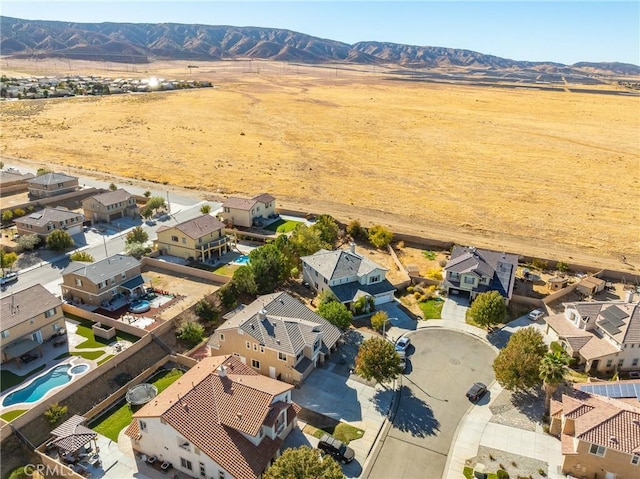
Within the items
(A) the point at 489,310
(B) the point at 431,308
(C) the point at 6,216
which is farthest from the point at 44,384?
(C) the point at 6,216

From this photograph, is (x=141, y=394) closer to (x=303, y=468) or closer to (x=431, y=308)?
(x=303, y=468)

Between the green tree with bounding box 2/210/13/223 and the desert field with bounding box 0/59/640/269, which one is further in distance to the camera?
the desert field with bounding box 0/59/640/269

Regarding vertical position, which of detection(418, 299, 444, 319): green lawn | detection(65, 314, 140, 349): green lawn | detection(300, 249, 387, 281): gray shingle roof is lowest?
detection(65, 314, 140, 349): green lawn

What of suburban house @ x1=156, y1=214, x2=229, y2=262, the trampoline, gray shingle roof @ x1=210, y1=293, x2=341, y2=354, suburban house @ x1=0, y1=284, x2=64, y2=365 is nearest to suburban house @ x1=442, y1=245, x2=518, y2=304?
gray shingle roof @ x1=210, y1=293, x2=341, y2=354

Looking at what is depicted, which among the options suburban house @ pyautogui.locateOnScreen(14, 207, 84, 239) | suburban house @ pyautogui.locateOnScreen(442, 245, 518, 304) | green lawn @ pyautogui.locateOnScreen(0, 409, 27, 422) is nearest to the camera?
green lawn @ pyautogui.locateOnScreen(0, 409, 27, 422)

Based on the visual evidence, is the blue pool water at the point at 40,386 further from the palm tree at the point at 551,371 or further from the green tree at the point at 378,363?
the palm tree at the point at 551,371

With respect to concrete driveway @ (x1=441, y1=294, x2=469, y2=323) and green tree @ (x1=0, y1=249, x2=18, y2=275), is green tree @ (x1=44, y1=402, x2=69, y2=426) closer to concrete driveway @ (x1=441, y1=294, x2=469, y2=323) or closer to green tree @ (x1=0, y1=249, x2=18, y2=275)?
green tree @ (x1=0, y1=249, x2=18, y2=275)
